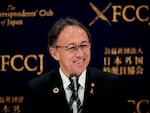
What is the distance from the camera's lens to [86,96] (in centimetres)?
234

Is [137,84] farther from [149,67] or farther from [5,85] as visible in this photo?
[5,85]

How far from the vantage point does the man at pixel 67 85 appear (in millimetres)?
2236

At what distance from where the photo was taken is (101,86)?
2.43m

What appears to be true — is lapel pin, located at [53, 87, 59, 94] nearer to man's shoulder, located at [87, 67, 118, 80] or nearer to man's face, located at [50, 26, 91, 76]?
man's face, located at [50, 26, 91, 76]

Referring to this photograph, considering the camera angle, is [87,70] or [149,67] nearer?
[87,70]

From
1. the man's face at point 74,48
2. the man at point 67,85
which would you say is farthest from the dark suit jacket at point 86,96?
the man's face at point 74,48

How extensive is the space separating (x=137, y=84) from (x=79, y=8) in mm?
1000

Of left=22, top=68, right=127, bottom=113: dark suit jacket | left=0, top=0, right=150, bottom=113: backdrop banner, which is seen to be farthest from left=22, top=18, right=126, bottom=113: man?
left=0, top=0, right=150, bottom=113: backdrop banner

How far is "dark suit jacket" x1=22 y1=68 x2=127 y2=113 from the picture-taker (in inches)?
91.5

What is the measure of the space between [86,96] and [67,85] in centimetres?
16

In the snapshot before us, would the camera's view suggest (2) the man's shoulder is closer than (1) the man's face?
No

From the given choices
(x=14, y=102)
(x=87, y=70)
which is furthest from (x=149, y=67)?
(x=14, y=102)

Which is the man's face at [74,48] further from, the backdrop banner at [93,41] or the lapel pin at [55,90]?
the backdrop banner at [93,41]

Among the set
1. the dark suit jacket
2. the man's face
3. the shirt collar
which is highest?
the man's face
